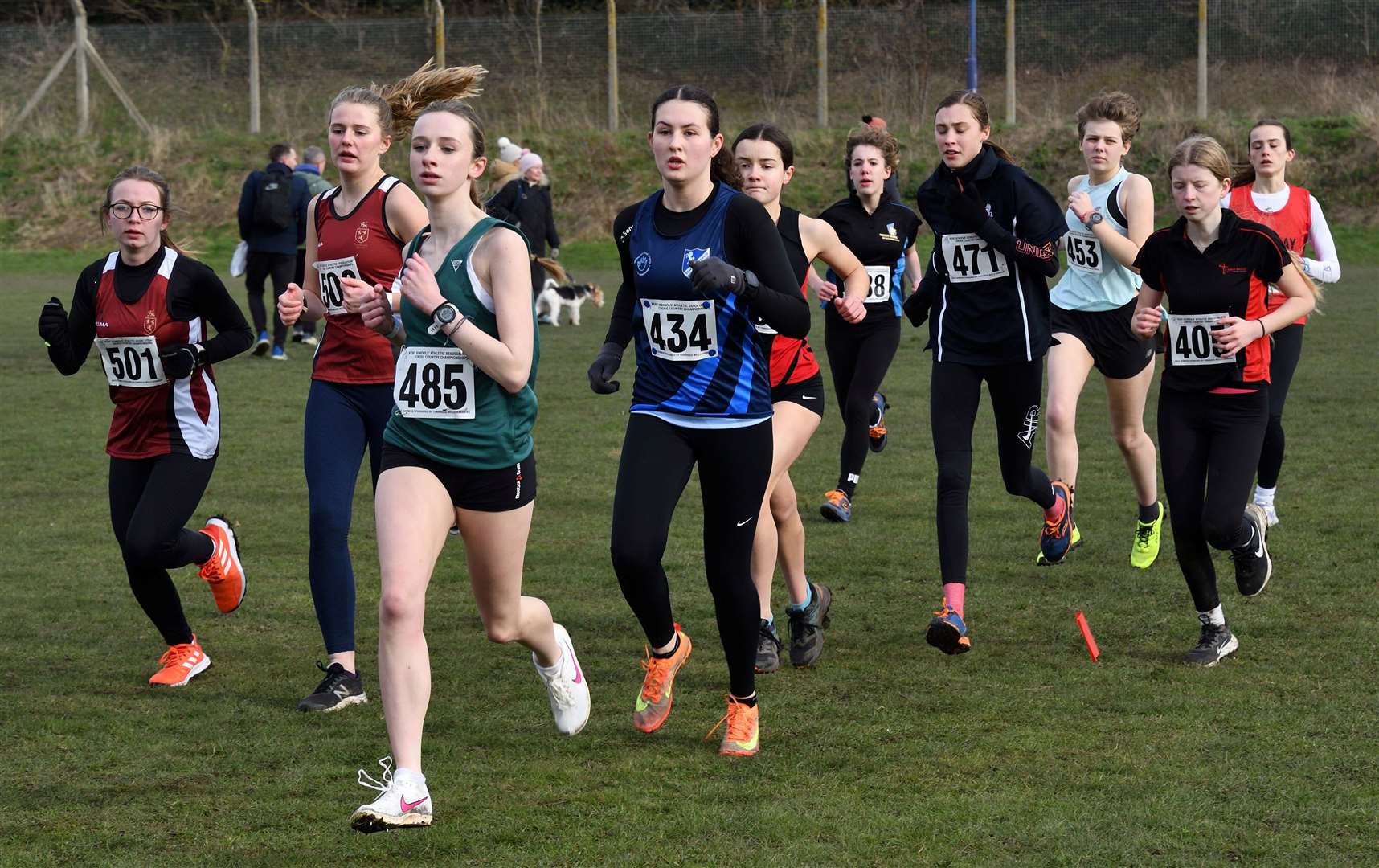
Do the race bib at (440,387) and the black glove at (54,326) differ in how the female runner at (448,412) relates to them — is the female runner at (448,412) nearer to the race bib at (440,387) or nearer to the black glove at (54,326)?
the race bib at (440,387)

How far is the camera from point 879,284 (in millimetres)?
9359

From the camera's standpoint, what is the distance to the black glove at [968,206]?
6.34m

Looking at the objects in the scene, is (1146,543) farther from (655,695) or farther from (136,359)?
(136,359)

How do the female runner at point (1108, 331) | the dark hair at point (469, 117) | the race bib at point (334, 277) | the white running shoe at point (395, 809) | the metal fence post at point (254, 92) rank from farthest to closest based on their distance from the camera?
1. the metal fence post at point (254, 92)
2. the female runner at point (1108, 331)
3. the race bib at point (334, 277)
4. the dark hair at point (469, 117)
5. the white running shoe at point (395, 809)

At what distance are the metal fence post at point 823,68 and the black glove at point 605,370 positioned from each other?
1132 inches

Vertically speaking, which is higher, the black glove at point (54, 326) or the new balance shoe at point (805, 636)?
the black glove at point (54, 326)

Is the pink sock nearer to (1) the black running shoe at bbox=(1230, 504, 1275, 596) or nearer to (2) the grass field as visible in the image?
(2) the grass field

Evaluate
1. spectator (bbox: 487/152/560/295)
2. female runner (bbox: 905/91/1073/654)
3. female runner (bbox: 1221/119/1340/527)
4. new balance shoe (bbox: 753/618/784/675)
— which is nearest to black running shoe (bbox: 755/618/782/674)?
new balance shoe (bbox: 753/618/784/675)

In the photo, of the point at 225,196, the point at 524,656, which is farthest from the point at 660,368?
the point at 225,196

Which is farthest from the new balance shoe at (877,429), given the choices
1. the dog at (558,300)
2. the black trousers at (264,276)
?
the dog at (558,300)

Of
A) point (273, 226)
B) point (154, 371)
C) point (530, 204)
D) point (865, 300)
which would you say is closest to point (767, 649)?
point (154, 371)

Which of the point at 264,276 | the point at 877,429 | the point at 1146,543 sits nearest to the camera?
the point at 1146,543

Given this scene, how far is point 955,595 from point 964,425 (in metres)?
0.74

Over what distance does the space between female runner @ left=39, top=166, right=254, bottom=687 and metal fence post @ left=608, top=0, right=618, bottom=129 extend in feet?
90.6
